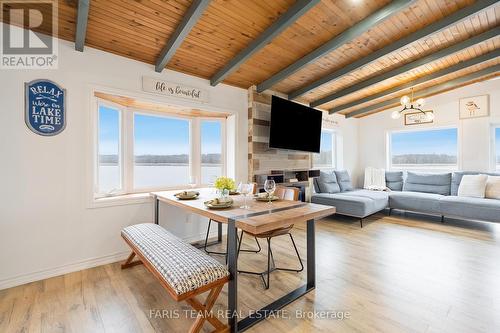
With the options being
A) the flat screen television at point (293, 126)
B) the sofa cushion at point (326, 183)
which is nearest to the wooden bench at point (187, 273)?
the flat screen television at point (293, 126)

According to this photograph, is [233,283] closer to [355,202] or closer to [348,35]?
[348,35]

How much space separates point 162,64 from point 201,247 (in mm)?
2379

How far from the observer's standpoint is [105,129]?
2918 millimetres

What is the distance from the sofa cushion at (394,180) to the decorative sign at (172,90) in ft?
15.6

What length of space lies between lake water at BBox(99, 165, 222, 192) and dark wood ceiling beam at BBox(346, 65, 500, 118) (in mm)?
4127

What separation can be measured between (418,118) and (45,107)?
6.77 meters

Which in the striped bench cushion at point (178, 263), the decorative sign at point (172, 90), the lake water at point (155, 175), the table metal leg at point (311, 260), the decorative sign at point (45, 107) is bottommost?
the table metal leg at point (311, 260)

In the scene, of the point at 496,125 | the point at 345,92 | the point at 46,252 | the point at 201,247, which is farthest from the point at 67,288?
the point at 496,125

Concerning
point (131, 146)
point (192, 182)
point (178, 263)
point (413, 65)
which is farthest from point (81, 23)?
point (413, 65)

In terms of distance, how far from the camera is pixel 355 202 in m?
4.10

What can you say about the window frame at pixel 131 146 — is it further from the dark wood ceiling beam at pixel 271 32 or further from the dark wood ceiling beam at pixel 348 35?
the dark wood ceiling beam at pixel 348 35

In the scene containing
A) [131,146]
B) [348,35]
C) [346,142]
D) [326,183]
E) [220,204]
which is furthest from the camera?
[346,142]

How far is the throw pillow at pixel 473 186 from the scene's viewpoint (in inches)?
162

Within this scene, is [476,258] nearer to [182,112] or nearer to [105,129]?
[182,112]
